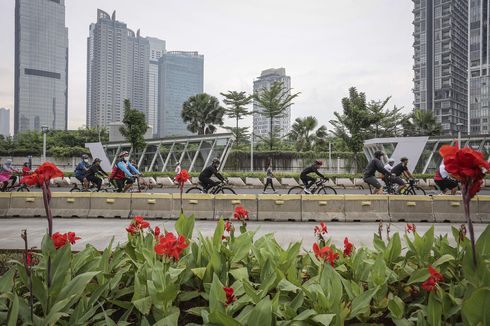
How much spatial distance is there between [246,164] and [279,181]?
1373cm

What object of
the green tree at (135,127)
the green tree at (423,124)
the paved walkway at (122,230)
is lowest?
the paved walkway at (122,230)

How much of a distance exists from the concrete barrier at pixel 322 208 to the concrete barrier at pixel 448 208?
8.85 feet

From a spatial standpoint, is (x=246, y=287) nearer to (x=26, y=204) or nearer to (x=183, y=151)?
(x=26, y=204)

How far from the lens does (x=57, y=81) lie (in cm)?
11694

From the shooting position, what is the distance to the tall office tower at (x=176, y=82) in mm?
137000

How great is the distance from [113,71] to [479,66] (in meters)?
129

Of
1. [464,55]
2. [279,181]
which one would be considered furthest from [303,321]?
[464,55]

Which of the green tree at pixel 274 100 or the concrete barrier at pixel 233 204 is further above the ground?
the green tree at pixel 274 100

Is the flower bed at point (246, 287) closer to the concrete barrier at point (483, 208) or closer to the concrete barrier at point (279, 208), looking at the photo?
the concrete barrier at point (279, 208)

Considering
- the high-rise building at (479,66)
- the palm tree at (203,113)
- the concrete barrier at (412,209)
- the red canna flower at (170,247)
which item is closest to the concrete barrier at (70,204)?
the concrete barrier at (412,209)

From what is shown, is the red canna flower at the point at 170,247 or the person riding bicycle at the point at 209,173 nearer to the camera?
the red canna flower at the point at 170,247

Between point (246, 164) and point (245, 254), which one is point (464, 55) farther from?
point (245, 254)

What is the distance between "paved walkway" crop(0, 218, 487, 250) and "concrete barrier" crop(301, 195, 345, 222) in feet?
1.72

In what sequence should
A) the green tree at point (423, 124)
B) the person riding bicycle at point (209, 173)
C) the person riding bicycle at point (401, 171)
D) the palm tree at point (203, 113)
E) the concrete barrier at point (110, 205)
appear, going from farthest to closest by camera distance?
the palm tree at point (203, 113)
the green tree at point (423, 124)
the person riding bicycle at point (401, 171)
the person riding bicycle at point (209, 173)
the concrete barrier at point (110, 205)
